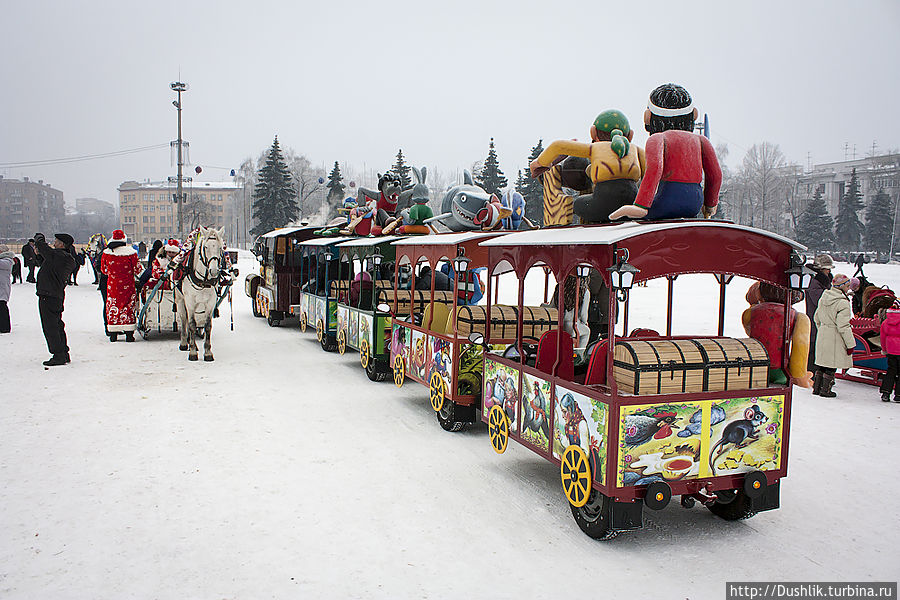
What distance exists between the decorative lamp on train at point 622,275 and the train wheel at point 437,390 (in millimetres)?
3831

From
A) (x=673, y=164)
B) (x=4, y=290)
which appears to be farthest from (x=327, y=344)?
(x=673, y=164)

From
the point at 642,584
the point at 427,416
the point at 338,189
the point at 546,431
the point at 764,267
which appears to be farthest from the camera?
the point at 338,189

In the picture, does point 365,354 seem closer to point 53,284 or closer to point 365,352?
point 365,352

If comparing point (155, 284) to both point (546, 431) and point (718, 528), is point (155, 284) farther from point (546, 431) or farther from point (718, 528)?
point (718, 528)

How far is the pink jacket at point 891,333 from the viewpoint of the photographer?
9.50 meters

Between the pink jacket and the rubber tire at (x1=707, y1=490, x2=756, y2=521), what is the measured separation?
19.3ft

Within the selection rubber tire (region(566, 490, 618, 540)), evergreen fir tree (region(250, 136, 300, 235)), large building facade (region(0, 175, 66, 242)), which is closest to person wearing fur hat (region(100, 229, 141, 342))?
rubber tire (region(566, 490, 618, 540))

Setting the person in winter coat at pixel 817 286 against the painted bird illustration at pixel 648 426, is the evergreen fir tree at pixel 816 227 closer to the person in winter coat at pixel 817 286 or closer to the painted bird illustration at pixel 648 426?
the person in winter coat at pixel 817 286

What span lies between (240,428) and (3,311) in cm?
1091

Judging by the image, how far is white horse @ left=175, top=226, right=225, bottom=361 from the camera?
12.2 m

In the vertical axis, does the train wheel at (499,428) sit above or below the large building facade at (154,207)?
below


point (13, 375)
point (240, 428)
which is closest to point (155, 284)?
point (13, 375)

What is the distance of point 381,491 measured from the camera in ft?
20.3

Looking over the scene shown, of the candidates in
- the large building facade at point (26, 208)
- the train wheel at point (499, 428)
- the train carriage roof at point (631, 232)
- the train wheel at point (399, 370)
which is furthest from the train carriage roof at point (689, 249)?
the large building facade at point (26, 208)
